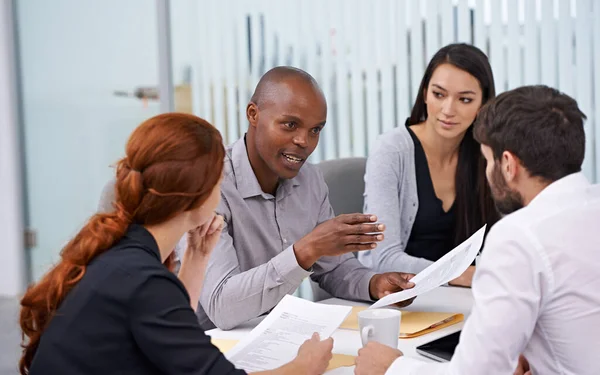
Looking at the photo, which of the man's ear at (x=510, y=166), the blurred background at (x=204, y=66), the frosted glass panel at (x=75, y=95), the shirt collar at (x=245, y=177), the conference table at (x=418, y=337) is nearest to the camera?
the man's ear at (x=510, y=166)

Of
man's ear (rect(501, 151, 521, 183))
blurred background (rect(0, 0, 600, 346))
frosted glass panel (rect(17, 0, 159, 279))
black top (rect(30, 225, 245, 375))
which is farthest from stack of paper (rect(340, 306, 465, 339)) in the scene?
frosted glass panel (rect(17, 0, 159, 279))

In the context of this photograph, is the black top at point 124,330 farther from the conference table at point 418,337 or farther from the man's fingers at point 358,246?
the man's fingers at point 358,246

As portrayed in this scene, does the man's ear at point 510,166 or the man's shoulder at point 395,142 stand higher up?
the man's ear at point 510,166

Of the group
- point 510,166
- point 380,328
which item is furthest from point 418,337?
point 510,166

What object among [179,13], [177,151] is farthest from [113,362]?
[179,13]

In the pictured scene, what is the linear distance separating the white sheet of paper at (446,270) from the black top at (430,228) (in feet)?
2.71

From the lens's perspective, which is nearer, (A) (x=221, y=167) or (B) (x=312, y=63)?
(A) (x=221, y=167)

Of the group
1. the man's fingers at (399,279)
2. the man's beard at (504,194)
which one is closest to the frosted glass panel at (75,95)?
the man's fingers at (399,279)

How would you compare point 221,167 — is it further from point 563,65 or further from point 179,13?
point 179,13

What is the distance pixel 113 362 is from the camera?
Result: 1138mm

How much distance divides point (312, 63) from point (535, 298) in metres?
2.73

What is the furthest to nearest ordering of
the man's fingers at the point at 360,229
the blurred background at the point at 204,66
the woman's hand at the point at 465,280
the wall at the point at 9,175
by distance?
the wall at the point at 9,175 → the blurred background at the point at 204,66 → the woman's hand at the point at 465,280 → the man's fingers at the point at 360,229

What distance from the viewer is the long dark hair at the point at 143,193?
1.18m

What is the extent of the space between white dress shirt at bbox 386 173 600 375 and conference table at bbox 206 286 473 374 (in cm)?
30
